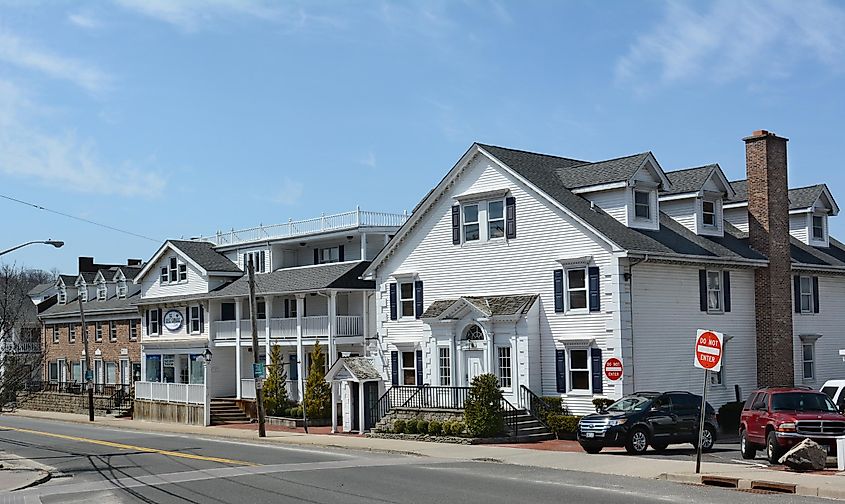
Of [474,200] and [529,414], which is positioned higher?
[474,200]

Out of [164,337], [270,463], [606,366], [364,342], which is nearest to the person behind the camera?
[270,463]

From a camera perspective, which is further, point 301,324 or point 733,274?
point 301,324

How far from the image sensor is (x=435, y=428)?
34.1 m

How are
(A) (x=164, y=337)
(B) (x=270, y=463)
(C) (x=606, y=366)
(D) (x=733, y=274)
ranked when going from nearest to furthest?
(B) (x=270, y=463)
(C) (x=606, y=366)
(D) (x=733, y=274)
(A) (x=164, y=337)

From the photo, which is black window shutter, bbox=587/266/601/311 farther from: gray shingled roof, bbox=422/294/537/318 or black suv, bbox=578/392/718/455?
black suv, bbox=578/392/718/455

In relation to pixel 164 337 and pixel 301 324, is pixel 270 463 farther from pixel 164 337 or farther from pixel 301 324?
pixel 164 337

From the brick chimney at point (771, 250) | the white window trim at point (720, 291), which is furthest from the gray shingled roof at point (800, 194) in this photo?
the white window trim at point (720, 291)

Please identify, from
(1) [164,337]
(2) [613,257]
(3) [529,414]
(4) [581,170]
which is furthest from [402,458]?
(1) [164,337]

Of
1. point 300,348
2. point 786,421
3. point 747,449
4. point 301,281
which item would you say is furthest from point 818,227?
point 300,348

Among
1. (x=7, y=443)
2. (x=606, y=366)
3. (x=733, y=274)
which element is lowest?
(x=7, y=443)

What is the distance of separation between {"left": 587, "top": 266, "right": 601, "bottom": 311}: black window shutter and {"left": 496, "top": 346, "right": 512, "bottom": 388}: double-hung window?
379 cm

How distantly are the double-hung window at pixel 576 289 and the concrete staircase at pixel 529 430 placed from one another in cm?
402

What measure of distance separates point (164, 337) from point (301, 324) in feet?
45.5

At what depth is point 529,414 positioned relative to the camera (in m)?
34.3
